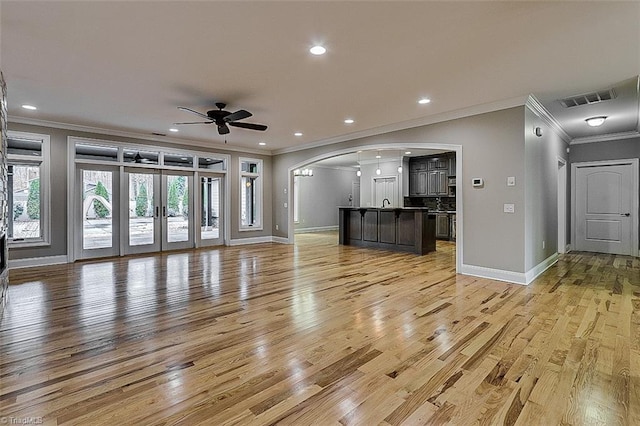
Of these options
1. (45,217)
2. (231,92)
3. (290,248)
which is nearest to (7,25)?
(231,92)

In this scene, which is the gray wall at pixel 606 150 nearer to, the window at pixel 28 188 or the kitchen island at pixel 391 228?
the kitchen island at pixel 391 228

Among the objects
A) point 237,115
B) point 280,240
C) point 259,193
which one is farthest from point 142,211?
point 237,115

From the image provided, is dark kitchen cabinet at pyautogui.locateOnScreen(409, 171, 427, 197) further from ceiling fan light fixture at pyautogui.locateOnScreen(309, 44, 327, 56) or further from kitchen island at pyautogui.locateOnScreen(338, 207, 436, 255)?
ceiling fan light fixture at pyautogui.locateOnScreen(309, 44, 327, 56)

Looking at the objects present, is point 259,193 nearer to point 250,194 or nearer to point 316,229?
point 250,194

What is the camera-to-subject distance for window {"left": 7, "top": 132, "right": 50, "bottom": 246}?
5.93 metres

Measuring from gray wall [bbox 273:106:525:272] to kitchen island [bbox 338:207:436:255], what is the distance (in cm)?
200

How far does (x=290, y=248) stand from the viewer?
847 cm

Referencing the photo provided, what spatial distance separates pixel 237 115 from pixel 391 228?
472 centimetres

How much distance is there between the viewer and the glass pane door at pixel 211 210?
339 inches

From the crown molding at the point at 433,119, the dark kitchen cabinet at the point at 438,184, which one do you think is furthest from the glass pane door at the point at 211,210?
the dark kitchen cabinet at the point at 438,184

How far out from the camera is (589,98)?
4.74 meters

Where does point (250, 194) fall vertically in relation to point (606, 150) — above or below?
below

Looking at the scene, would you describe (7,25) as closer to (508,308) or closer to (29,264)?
(29,264)

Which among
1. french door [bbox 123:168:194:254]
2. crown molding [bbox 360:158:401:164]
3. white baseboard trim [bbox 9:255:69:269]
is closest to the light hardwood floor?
white baseboard trim [bbox 9:255:69:269]
